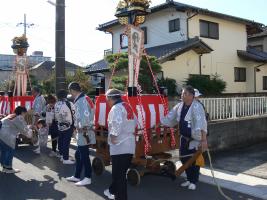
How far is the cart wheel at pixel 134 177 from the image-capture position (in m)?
6.59

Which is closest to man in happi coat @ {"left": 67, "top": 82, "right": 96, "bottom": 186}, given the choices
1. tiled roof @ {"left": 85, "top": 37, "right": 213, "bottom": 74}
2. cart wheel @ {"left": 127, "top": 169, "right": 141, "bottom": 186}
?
cart wheel @ {"left": 127, "top": 169, "right": 141, "bottom": 186}

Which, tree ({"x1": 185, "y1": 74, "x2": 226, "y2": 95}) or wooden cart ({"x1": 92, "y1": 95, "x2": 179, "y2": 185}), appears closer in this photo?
wooden cart ({"x1": 92, "y1": 95, "x2": 179, "y2": 185})

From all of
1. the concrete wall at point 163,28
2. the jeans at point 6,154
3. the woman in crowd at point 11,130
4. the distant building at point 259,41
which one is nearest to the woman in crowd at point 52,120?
the woman in crowd at point 11,130

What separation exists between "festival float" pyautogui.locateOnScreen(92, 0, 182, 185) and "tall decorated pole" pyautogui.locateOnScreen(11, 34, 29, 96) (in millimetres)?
6140

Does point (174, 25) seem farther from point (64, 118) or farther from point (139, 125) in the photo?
point (139, 125)

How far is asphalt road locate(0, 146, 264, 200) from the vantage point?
609cm

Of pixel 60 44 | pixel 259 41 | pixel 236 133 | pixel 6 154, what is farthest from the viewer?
pixel 259 41

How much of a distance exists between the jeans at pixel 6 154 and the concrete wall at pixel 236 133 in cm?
511

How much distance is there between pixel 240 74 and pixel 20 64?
14.6 m

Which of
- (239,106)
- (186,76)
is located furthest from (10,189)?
(186,76)

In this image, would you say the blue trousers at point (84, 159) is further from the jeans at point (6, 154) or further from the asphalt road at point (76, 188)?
the jeans at point (6, 154)

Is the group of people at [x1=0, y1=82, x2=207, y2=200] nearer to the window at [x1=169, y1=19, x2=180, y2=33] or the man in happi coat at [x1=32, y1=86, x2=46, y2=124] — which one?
the man in happi coat at [x1=32, y1=86, x2=46, y2=124]

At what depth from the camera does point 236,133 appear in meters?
10.9

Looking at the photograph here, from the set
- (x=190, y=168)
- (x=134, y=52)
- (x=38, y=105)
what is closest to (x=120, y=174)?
A: (x=190, y=168)
